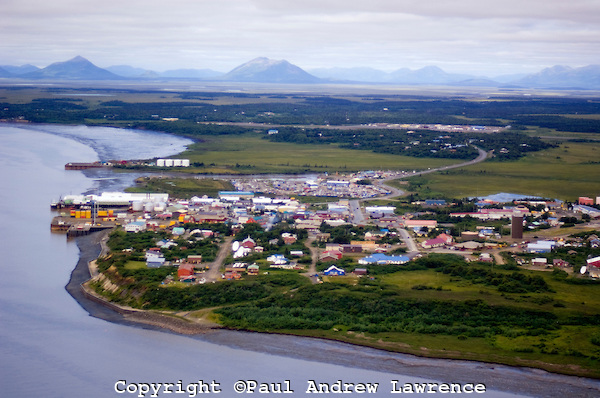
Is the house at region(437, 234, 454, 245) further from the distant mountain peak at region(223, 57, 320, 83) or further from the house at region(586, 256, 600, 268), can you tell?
the distant mountain peak at region(223, 57, 320, 83)

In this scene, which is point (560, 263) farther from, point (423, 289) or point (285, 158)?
point (285, 158)

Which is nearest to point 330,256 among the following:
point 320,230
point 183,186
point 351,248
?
point 351,248

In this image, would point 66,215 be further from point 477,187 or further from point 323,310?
point 477,187

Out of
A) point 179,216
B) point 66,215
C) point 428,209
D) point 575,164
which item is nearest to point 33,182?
point 66,215

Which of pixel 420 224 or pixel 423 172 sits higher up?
pixel 423 172

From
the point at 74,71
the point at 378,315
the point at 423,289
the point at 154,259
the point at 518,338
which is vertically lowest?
the point at 518,338

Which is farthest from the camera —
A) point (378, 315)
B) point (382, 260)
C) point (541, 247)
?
point (541, 247)
